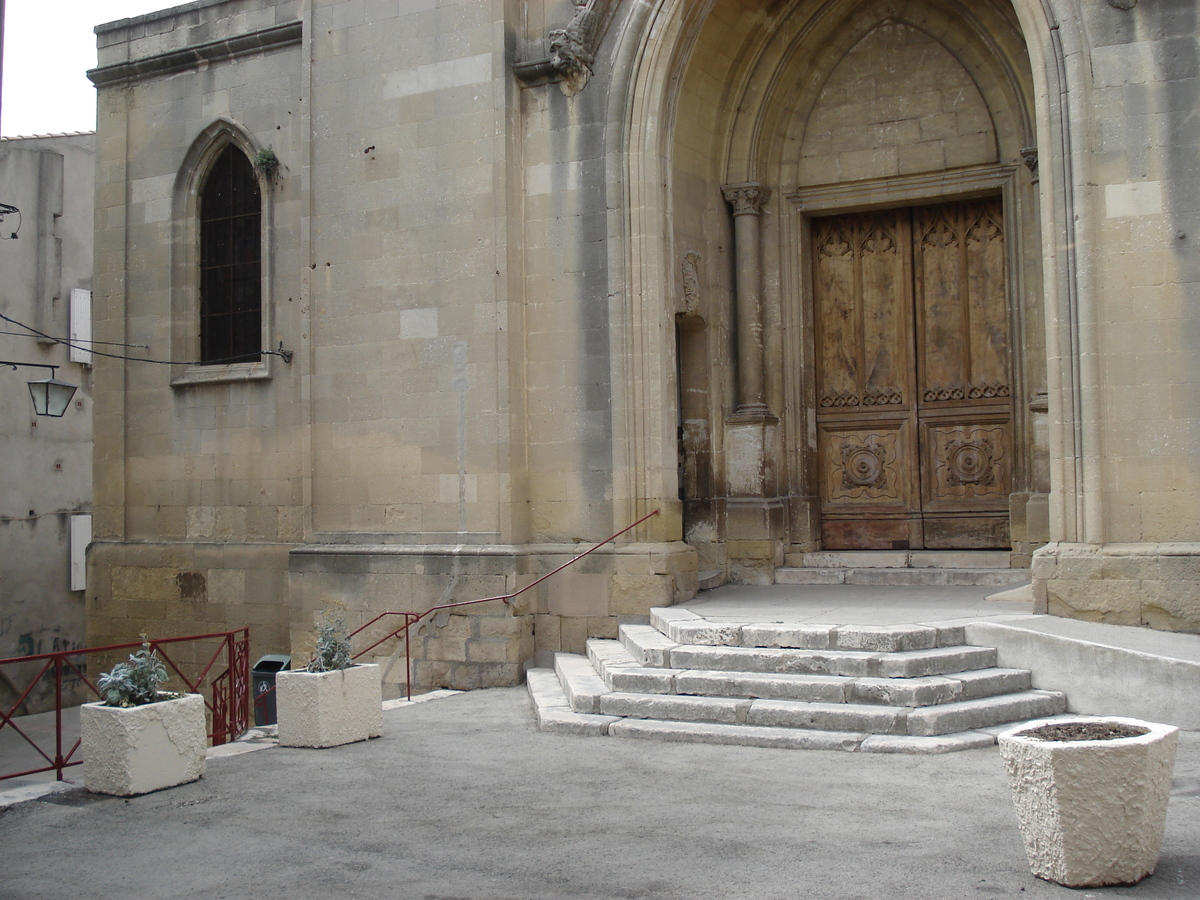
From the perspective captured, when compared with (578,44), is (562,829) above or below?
below

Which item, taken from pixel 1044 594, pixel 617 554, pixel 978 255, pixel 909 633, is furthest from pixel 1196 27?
pixel 617 554

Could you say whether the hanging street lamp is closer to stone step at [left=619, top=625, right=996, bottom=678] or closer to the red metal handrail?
the red metal handrail

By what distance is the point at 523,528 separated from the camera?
9.87 meters

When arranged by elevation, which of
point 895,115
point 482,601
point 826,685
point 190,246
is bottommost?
point 826,685

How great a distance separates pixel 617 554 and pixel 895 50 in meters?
5.57

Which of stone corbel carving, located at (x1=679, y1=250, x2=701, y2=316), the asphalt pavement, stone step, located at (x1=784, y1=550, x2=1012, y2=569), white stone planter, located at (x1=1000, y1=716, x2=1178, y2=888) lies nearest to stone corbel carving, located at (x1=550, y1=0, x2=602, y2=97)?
stone corbel carving, located at (x1=679, y1=250, x2=701, y2=316)

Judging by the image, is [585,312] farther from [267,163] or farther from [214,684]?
[214,684]

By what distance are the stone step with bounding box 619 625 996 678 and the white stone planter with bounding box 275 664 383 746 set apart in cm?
203

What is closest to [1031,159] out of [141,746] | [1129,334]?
[1129,334]

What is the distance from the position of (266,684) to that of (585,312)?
187 inches

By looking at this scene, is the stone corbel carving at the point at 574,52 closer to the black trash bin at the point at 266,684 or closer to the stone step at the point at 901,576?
the stone step at the point at 901,576

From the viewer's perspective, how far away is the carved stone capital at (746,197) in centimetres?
1082

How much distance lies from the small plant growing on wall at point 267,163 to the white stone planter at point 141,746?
684cm

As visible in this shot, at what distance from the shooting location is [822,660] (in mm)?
7328
